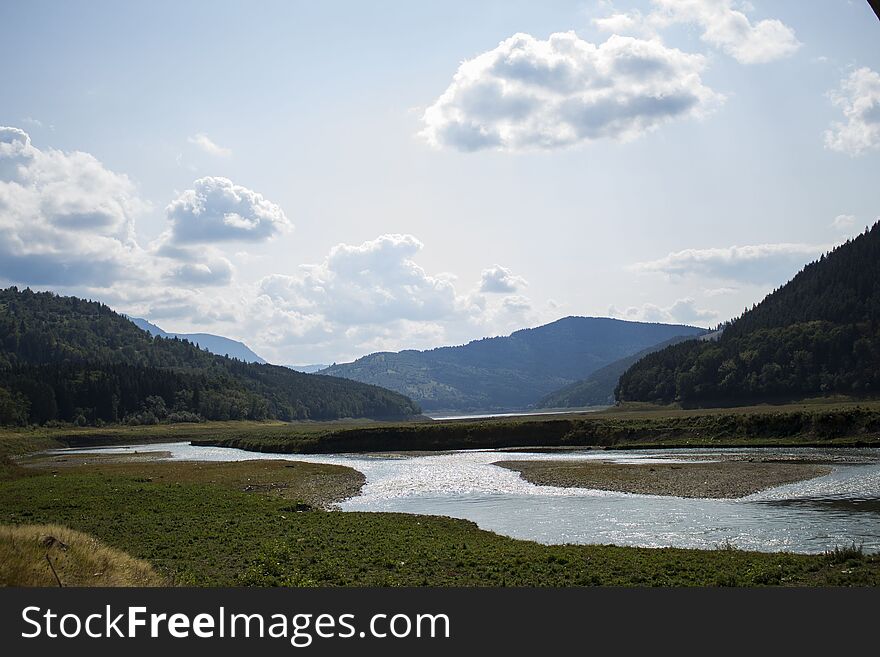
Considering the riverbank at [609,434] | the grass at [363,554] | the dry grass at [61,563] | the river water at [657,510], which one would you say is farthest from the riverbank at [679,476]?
the dry grass at [61,563]

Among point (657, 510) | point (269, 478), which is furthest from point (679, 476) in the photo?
point (269, 478)

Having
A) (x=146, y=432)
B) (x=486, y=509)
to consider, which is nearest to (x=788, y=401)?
(x=486, y=509)

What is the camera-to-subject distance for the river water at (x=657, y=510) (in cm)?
3108

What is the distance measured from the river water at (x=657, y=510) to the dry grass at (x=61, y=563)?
19.5 metres

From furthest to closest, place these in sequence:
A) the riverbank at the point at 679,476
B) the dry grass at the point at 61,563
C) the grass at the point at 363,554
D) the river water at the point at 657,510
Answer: the riverbank at the point at 679,476
the river water at the point at 657,510
the grass at the point at 363,554
the dry grass at the point at 61,563

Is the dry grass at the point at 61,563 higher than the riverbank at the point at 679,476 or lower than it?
higher

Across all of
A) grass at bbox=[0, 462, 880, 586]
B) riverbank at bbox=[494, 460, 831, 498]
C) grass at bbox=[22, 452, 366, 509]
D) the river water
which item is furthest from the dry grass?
riverbank at bbox=[494, 460, 831, 498]

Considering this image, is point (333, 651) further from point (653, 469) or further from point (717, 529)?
point (653, 469)

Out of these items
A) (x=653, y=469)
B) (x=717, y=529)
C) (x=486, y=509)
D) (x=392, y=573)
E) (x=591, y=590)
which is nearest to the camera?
(x=591, y=590)

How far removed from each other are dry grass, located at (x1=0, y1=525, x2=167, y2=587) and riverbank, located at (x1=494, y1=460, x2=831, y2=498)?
1471 inches

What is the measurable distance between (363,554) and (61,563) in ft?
37.9

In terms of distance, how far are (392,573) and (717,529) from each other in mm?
18446

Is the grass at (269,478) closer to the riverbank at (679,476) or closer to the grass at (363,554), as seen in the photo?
the grass at (363,554)

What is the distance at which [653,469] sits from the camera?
62812 mm
